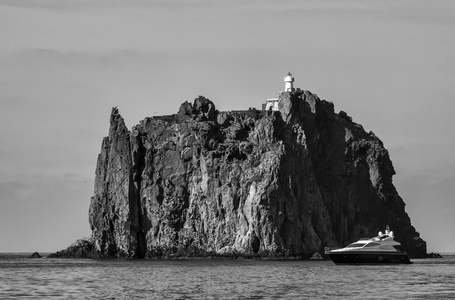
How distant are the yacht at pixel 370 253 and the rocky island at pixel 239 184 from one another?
20.8 metres

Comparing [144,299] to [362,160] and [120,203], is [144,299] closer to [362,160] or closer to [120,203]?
[120,203]

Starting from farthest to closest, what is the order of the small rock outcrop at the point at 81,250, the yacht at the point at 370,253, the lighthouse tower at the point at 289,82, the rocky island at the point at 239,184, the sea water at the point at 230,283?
1. the lighthouse tower at the point at 289,82
2. the small rock outcrop at the point at 81,250
3. the rocky island at the point at 239,184
4. the yacht at the point at 370,253
5. the sea water at the point at 230,283

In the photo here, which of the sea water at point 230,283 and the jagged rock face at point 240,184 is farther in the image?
the jagged rock face at point 240,184

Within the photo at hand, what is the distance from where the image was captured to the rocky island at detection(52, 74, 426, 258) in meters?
158

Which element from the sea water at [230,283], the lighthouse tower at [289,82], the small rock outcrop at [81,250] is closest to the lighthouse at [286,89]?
the lighthouse tower at [289,82]

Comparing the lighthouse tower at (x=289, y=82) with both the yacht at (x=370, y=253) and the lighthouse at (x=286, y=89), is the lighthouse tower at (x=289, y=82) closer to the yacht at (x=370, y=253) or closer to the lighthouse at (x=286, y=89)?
the lighthouse at (x=286, y=89)

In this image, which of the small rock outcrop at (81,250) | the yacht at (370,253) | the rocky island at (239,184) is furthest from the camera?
the small rock outcrop at (81,250)

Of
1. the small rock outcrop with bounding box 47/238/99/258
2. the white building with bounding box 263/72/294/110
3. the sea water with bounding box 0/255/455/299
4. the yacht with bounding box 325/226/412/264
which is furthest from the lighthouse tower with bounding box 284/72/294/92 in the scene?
→ the sea water with bounding box 0/255/455/299

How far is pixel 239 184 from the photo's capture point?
525ft

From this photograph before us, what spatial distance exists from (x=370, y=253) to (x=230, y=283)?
143 ft

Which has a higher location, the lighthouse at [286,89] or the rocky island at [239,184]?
the lighthouse at [286,89]

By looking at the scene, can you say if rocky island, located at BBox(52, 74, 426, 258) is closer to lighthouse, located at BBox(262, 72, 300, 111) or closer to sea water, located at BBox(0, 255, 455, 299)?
lighthouse, located at BBox(262, 72, 300, 111)

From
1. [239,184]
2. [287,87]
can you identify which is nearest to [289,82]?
[287,87]

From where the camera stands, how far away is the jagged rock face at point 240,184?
6206 inches
